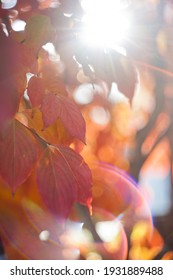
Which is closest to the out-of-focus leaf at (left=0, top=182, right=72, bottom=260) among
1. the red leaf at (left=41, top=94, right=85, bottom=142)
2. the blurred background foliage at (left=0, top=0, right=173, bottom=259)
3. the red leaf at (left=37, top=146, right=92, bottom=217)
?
the blurred background foliage at (left=0, top=0, right=173, bottom=259)

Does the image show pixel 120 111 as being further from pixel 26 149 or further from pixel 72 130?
pixel 26 149

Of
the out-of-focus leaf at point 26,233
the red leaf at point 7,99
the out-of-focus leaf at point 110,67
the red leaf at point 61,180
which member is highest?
the red leaf at point 7,99

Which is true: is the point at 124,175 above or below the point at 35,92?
below

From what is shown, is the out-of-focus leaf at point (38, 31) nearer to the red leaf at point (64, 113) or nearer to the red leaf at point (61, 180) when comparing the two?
the red leaf at point (64, 113)

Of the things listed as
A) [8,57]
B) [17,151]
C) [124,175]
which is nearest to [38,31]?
[8,57]

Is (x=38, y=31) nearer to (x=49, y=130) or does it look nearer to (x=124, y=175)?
(x=49, y=130)

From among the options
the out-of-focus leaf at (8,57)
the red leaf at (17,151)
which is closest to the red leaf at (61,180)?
Result: the red leaf at (17,151)
